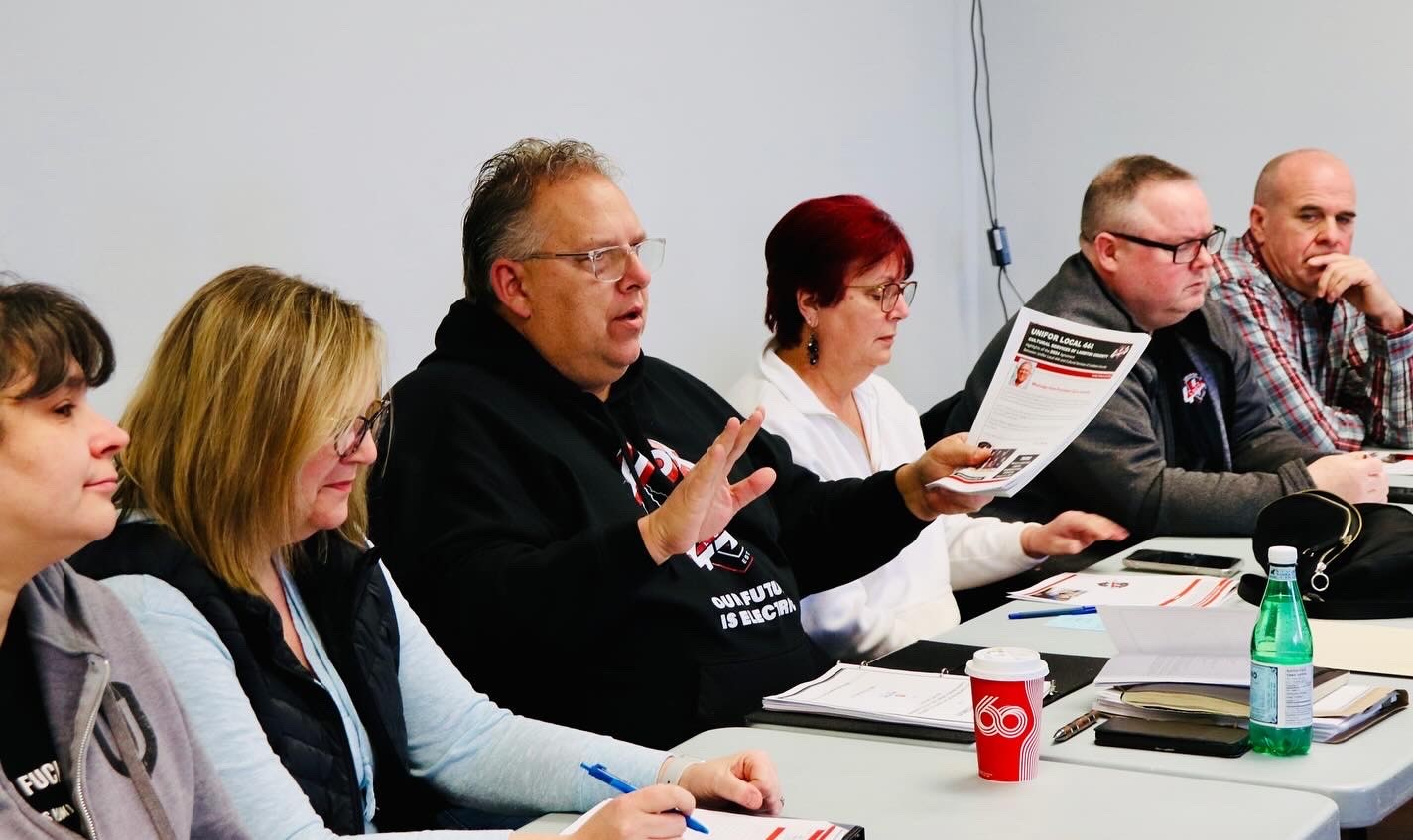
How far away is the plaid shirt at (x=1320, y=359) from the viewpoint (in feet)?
11.8

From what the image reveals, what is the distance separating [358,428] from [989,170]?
3813 mm

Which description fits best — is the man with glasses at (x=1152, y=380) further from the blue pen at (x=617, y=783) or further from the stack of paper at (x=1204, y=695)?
the blue pen at (x=617, y=783)

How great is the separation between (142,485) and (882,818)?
0.80 metres

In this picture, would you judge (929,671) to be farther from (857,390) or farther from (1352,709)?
(857,390)

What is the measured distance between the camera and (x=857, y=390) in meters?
2.95

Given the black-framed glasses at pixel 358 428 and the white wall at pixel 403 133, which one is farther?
the white wall at pixel 403 133

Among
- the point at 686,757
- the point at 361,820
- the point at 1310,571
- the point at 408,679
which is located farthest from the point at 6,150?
the point at 1310,571

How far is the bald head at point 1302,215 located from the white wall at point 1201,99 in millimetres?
694

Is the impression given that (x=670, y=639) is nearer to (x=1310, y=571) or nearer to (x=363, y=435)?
(x=363, y=435)

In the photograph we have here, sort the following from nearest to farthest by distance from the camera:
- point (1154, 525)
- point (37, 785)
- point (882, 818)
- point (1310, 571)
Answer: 1. point (37, 785)
2. point (882, 818)
3. point (1310, 571)
4. point (1154, 525)

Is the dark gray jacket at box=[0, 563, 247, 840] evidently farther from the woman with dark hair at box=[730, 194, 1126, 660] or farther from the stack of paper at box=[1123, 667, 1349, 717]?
the woman with dark hair at box=[730, 194, 1126, 660]

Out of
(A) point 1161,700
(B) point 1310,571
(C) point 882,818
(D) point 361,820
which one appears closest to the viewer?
(C) point 882,818

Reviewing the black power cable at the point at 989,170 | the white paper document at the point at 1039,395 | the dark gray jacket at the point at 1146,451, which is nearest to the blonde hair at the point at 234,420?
the white paper document at the point at 1039,395

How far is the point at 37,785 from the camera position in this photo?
121 cm
